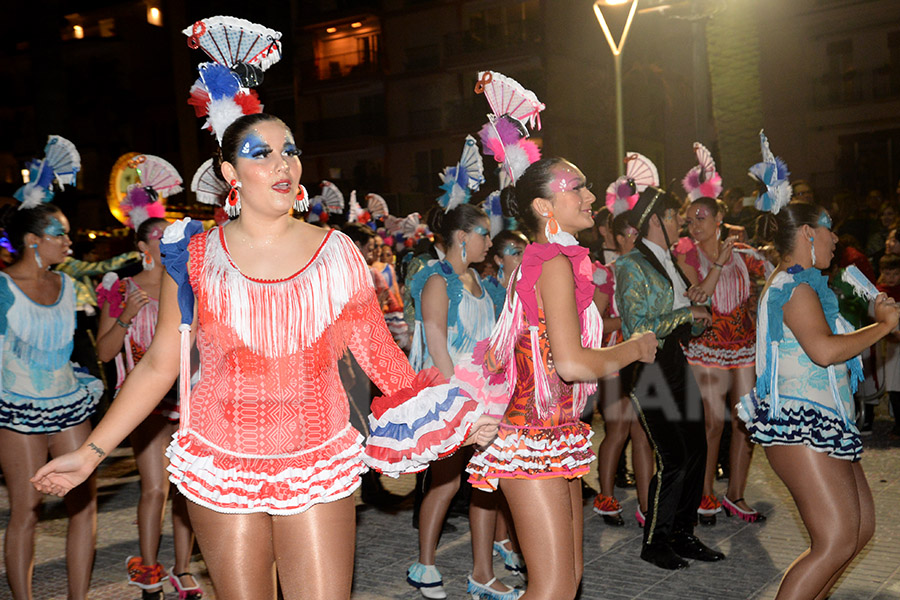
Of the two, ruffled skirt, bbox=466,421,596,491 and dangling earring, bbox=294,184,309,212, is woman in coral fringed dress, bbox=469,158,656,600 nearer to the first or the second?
ruffled skirt, bbox=466,421,596,491

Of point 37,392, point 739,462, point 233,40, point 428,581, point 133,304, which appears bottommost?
point 428,581

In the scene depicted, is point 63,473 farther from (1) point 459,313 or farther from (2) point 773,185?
(2) point 773,185

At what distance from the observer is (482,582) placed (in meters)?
4.91

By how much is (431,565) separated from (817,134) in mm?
28512

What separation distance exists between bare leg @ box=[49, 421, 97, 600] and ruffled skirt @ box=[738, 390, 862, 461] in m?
3.47

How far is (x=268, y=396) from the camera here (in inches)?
108

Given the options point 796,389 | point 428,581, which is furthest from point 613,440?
point 796,389

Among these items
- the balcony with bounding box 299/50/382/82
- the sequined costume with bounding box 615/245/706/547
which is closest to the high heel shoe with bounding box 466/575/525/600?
the sequined costume with bounding box 615/245/706/547

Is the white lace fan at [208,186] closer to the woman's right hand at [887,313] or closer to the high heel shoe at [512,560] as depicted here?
the woman's right hand at [887,313]

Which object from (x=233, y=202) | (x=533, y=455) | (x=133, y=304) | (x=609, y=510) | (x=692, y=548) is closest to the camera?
(x=233, y=202)

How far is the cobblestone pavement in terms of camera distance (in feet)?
16.1

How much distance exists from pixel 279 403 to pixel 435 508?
103 inches

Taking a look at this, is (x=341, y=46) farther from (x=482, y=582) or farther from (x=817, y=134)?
(x=482, y=582)

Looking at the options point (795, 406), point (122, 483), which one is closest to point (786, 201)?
point (795, 406)
